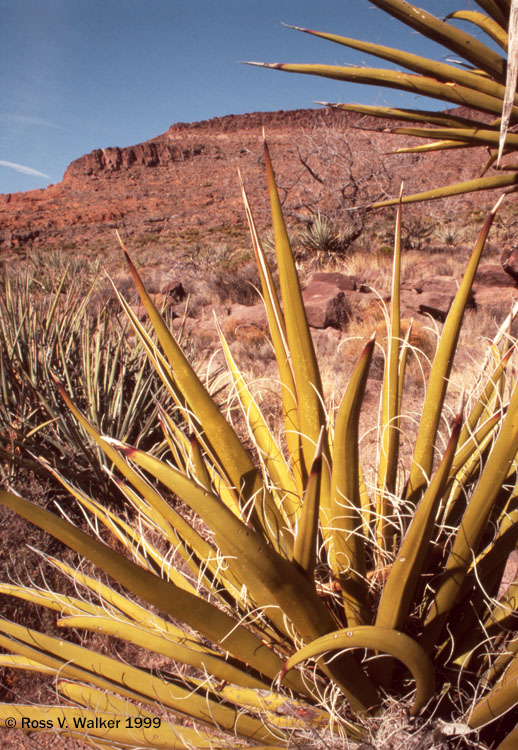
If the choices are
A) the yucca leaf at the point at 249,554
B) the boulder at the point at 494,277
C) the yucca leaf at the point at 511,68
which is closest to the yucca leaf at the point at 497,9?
the yucca leaf at the point at 511,68

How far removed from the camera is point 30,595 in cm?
144

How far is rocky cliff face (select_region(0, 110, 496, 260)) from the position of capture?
18906 millimetres

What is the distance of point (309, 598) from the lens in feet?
3.21

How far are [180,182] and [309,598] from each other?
65212 mm

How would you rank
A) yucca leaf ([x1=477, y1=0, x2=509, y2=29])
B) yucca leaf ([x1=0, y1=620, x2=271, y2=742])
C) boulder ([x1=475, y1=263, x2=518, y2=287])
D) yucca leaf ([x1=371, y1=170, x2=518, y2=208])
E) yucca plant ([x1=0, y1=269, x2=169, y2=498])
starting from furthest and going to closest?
boulder ([x1=475, y1=263, x2=518, y2=287]), yucca plant ([x1=0, y1=269, x2=169, y2=498]), yucca leaf ([x1=371, y1=170, x2=518, y2=208]), yucca leaf ([x1=477, y1=0, x2=509, y2=29]), yucca leaf ([x1=0, y1=620, x2=271, y2=742])

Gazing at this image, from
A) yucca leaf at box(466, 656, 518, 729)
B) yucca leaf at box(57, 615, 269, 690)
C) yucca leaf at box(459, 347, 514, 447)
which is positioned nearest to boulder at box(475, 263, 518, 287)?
yucca leaf at box(459, 347, 514, 447)

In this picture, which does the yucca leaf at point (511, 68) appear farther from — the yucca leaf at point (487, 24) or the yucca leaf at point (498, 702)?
the yucca leaf at point (498, 702)

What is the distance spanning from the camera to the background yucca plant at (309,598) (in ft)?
3.02

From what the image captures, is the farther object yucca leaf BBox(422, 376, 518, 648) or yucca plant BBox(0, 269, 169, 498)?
yucca plant BBox(0, 269, 169, 498)

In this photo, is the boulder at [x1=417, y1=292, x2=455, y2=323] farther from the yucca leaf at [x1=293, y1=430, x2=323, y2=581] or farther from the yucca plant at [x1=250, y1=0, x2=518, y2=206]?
the yucca leaf at [x1=293, y1=430, x2=323, y2=581]

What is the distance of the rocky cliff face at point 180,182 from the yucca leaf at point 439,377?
13.8 m

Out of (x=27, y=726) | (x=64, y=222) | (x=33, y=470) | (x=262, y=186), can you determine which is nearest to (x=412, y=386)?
(x=33, y=470)

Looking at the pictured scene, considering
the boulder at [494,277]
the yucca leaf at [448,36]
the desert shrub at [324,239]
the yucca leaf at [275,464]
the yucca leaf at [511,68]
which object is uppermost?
the desert shrub at [324,239]

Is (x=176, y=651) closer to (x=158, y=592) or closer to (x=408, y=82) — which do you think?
(x=158, y=592)
